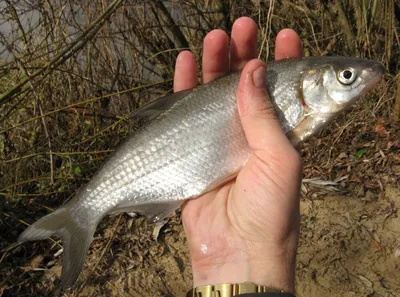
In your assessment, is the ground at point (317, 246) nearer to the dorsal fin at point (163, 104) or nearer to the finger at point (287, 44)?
the finger at point (287, 44)

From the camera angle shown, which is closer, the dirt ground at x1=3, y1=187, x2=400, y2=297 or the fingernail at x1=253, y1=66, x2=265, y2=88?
the fingernail at x1=253, y1=66, x2=265, y2=88

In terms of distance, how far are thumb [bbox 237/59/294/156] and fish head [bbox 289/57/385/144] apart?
8.3 inches

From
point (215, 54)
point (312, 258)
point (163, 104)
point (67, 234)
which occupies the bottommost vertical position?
point (312, 258)

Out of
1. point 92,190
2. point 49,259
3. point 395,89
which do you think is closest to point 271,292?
point 92,190

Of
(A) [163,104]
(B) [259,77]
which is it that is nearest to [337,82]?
(B) [259,77]

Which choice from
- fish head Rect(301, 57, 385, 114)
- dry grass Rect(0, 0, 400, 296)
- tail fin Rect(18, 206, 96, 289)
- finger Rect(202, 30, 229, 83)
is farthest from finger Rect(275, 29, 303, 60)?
tail fin Rect(18, 206, 96, 289)

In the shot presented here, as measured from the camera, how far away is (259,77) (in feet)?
8.43

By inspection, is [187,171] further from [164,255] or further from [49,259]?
[49,259]

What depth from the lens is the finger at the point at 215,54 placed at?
309cm

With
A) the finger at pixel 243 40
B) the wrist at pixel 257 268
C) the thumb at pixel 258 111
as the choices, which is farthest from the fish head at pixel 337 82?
the wrist at pixel 257 268

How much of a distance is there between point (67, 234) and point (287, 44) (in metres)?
2.04

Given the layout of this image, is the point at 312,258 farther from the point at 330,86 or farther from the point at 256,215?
the point at 330,86

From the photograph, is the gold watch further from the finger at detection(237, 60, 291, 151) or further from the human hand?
the finger at detection(237, 60, 291, 151)

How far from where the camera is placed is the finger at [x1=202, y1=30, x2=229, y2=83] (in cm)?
309
